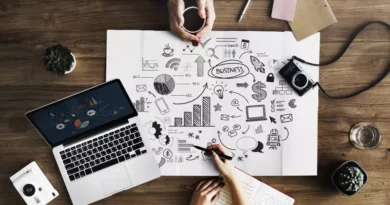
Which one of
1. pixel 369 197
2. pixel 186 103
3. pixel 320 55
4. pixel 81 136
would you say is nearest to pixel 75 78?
pixel 81 136

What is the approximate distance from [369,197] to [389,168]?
0.09 m

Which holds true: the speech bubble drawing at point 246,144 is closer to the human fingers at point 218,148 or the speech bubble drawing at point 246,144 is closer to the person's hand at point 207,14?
the human fingers at point 218,148

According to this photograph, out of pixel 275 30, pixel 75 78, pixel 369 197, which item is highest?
pixel 275 30

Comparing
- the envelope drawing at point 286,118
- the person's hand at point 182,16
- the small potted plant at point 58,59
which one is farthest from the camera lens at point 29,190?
the envelope drawing at point 286,118

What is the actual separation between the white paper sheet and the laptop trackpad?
91mm

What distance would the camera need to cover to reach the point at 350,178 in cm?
110

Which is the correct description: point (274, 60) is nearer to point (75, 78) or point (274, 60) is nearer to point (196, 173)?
point (196, 173)

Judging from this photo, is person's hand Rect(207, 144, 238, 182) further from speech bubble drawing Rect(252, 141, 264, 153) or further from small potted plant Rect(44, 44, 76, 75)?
small potted plant Rect(44, 44, 76, 75)

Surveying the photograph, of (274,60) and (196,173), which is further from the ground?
(274,60)

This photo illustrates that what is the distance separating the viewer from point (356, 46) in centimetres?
115

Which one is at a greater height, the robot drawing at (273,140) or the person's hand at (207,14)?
the person's hand at (207,14)

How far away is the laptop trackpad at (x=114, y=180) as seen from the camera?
113 cm

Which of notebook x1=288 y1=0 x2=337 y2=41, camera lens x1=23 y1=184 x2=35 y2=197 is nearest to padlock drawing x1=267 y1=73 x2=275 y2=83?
notebook x1=288 y1=0 x2=337 y2=41

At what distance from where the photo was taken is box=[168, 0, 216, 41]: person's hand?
1.08 meters
